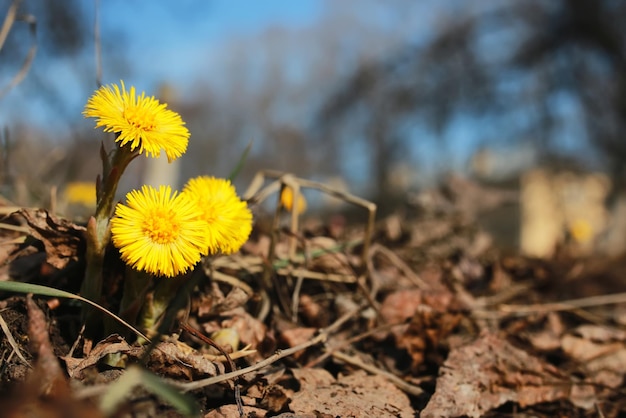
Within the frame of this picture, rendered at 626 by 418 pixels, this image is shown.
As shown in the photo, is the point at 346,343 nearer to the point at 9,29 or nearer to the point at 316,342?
the point at 316,342

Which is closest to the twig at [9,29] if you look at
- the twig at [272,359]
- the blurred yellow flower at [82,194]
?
the twig at [272,359]

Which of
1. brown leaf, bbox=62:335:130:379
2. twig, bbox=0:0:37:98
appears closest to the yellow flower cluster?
brown leaf, bbox=62:335:130:379

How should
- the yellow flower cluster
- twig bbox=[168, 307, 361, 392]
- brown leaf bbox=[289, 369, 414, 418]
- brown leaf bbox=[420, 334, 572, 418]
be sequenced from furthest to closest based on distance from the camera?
1. brown leaf bbox=[420, 334, 572, 418]
2. brown leaf bbox=[289, 369, 414, 418]
3. the yellow flower cluster
4. twig bbox=[168, 307, 361, 392]

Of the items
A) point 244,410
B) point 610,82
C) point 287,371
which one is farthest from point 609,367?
point 610,82

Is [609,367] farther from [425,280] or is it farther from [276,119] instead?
[276,119]

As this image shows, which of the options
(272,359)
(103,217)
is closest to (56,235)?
(103,217)

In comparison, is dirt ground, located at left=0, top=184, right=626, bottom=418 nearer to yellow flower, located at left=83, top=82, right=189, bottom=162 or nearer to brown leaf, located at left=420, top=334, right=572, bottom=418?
brown leaf, located at left=420, top=334, right=572, bottom=418
